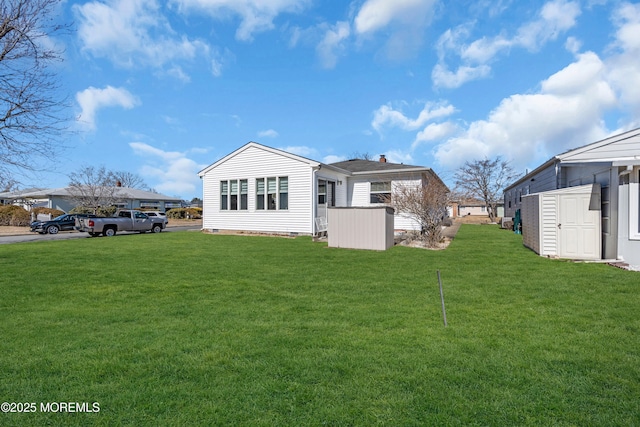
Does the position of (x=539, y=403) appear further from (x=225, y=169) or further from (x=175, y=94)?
(x=225, y=169)

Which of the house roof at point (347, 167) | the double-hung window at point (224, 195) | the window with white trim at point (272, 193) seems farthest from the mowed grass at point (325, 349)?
the double-hung window at point (224, 195)

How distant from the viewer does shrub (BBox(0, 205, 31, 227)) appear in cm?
2981

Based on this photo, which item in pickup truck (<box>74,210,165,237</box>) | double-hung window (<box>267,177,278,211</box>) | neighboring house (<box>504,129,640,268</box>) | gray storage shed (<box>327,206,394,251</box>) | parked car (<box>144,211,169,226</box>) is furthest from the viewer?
parked car (<box>144,211,169,226</box>)

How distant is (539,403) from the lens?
2.58 meters

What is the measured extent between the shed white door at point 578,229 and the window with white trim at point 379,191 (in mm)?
8757

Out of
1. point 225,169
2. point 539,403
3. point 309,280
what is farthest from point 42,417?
point 225,169

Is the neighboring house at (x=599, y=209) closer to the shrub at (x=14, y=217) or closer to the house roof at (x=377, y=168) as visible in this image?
→ the house roof at (x=377, y=168)

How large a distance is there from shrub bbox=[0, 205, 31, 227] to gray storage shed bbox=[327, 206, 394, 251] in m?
31.6

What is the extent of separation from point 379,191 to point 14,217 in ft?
106

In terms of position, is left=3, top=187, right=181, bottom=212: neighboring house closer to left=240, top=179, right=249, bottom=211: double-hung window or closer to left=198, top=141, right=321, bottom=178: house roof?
left=198, top=141, right=321, bottom=178: house roof

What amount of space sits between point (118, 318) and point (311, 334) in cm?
279

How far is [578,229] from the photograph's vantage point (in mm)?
9836

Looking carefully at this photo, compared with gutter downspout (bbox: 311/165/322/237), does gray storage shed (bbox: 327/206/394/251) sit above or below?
below

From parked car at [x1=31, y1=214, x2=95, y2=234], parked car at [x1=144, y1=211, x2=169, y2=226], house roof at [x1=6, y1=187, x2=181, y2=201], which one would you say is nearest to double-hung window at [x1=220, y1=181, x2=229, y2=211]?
parked car at [x1=144, y1=211, x2=169, y2=226]
